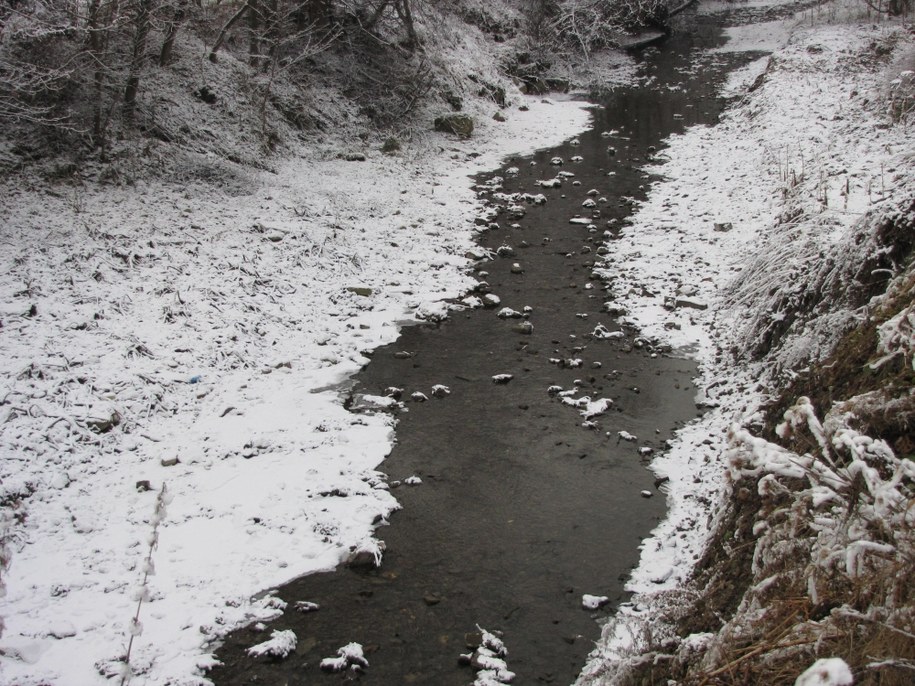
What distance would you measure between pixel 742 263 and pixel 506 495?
5.42 metres

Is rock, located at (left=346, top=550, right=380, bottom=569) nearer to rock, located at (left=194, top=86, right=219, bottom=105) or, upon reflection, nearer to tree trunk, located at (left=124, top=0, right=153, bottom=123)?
tree trunk, located at (left=124, top=0, right=153, bottom=123)

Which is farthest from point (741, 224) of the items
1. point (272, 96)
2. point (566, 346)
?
point (272, 96)

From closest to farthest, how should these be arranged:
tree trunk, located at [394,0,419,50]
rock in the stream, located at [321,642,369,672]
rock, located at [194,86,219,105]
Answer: rock in the stream, located at [321,642,369,672], rock, located at [194,86,219,105], tree trunk, located at [394,0,419,50]

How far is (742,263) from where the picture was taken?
9117 millimetres

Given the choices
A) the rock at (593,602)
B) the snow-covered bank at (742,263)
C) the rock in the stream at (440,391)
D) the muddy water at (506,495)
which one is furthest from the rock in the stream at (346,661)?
the rock in the stream at (440,391)

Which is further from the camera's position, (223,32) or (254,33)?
(254,33)

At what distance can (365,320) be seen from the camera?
8852 millimetres

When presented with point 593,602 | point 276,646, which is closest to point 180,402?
point 276,646

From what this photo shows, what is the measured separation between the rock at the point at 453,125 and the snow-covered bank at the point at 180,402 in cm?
610

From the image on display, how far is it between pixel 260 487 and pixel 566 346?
402cm

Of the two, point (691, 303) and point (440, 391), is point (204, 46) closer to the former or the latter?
point (440, 391)

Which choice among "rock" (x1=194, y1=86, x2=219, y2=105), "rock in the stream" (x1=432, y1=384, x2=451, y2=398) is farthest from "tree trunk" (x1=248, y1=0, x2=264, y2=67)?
"rock in the stream" (x1=432, y1=384, x2=451, y2=398)

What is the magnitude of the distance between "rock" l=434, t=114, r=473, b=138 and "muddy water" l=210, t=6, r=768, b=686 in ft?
25.3

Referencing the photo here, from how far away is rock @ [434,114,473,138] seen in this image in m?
17.2
